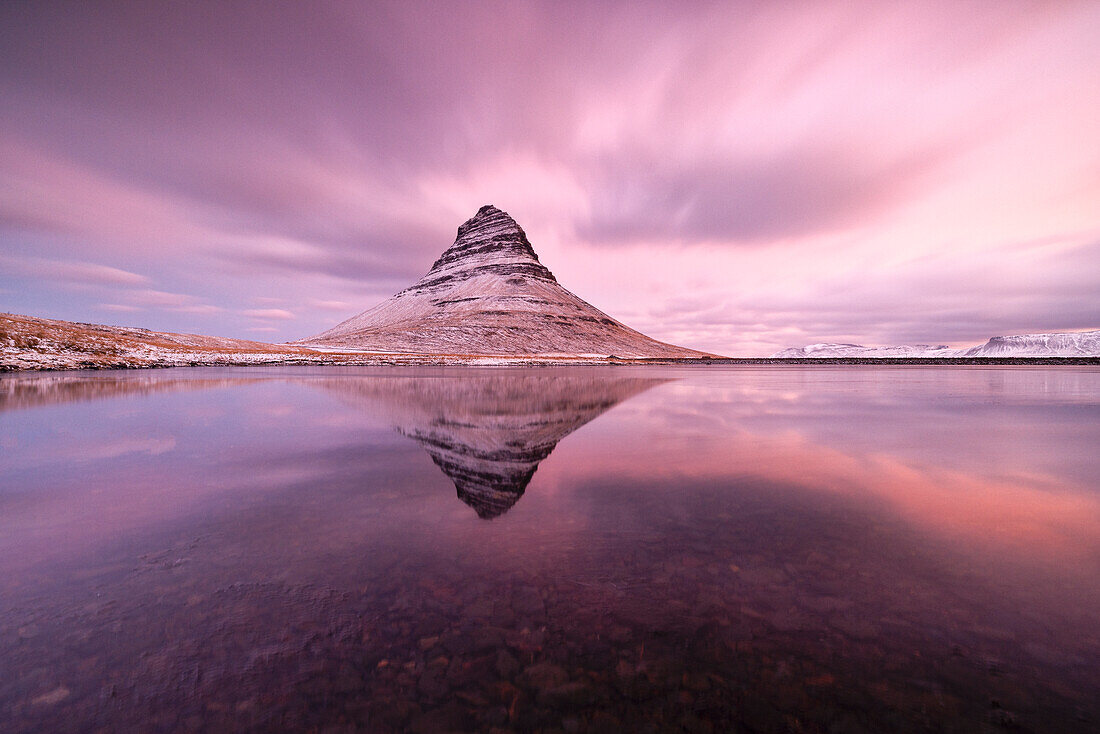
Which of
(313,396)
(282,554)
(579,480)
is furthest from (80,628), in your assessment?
(313,396)

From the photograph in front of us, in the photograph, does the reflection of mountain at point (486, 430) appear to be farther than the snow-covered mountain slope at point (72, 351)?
No

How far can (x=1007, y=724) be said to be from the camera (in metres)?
3.93

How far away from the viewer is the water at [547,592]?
13.8ft

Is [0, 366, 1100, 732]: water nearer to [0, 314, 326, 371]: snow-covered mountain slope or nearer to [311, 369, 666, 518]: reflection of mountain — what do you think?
[311, 369, 666, 518]: reflection of mountain

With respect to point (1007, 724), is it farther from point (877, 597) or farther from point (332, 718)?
point (332, 718)

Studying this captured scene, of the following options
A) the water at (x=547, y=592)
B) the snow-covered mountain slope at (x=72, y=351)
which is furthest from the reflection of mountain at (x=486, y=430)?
the snow-covered mountain slope at (x=72, y=351)

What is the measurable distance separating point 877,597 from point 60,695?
9.57m

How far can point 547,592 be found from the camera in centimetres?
613

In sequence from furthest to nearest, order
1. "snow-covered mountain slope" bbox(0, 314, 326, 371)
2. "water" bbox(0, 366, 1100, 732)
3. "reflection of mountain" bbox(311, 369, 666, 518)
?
"snow-covered mountain slope" bbox(0, 314, 326, 371) → "reflection of mountain" bbox(311, 369, 666, 518) → "water" bbox(0, 366, 1100, 732)

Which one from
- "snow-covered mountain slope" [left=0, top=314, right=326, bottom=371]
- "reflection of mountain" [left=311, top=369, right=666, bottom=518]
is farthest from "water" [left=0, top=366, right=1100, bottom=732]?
"snow-covered mountain slope" [left=0, top=314, right=326, bottom=371]

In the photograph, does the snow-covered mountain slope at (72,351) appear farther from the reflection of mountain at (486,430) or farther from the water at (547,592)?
the water at (547,592)

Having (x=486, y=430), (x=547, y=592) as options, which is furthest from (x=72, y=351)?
(x=547, y=592)

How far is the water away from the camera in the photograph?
419 cm

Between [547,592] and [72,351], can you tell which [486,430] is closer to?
[547,592]
